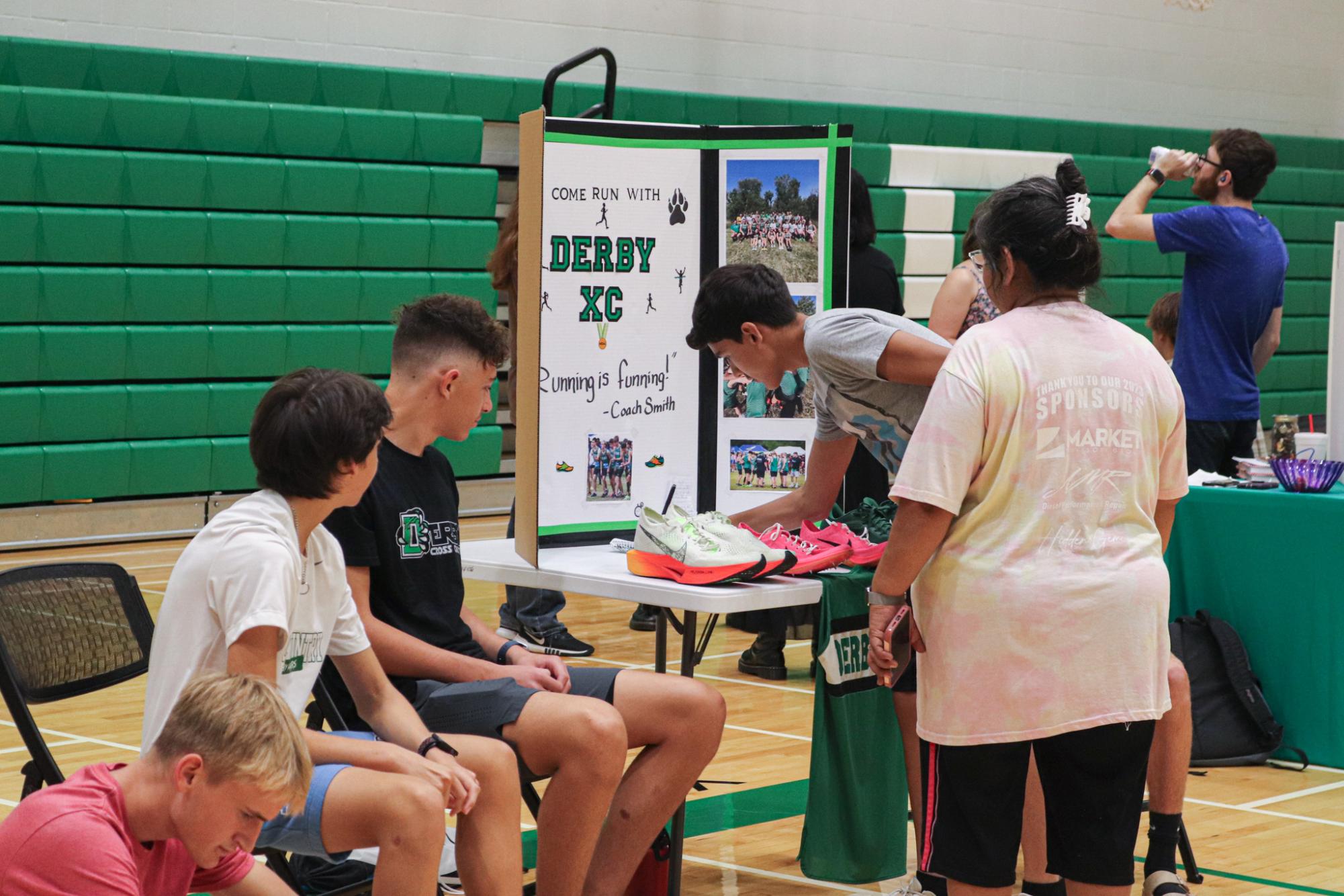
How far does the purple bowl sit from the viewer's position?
412 centimetres

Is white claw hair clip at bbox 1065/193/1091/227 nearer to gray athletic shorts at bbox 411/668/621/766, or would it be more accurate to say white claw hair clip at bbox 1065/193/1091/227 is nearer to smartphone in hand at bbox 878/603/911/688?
smartphone in hand at bbox 878/603/911/688

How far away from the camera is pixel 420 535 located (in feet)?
8.66

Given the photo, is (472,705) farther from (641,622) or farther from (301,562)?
(641,622)

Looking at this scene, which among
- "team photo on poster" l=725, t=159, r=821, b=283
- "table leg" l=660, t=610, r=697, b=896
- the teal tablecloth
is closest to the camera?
"table leg" l=660, t=610, r=697, b=896

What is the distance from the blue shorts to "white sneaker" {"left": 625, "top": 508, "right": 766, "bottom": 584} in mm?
796

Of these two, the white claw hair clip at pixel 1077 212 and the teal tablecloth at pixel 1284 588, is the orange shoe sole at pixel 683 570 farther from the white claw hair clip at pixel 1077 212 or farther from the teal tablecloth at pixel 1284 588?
the teal tablecloth at pixel 1284 588

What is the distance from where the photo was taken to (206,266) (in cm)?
729

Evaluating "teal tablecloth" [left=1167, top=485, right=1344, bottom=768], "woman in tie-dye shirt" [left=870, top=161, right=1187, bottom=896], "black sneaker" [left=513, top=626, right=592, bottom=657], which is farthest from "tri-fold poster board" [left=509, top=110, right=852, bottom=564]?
"black sneaker" [left=513, top=626, right=592, bottom=657]

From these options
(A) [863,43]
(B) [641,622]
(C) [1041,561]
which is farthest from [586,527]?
(A) [863,43]

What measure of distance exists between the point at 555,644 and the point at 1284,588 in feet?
7.39

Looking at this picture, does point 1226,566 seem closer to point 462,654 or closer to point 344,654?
point 462,654

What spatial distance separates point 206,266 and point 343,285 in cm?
64

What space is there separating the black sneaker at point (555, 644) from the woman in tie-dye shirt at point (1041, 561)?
296cm

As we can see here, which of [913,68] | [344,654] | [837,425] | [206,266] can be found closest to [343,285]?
[206,266]
